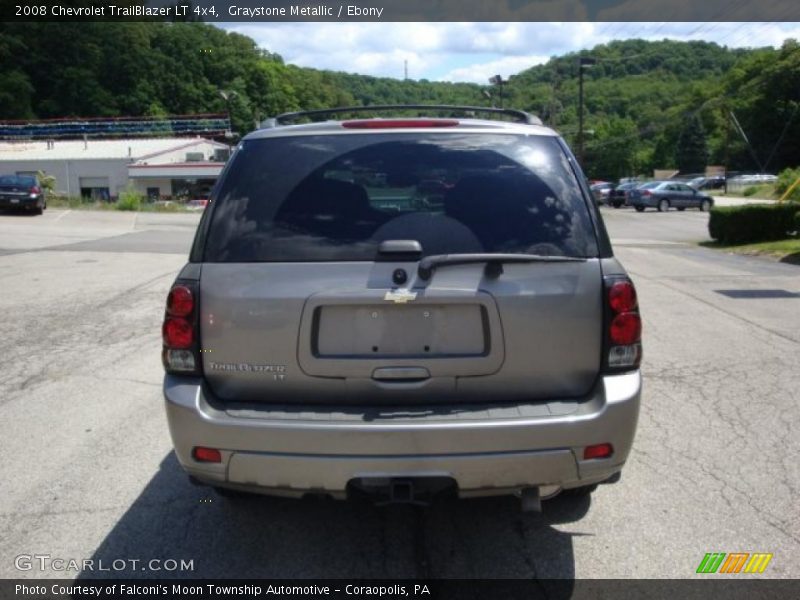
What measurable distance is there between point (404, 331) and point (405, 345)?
6 centimetres

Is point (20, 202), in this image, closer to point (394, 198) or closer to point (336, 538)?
point (336, 538)

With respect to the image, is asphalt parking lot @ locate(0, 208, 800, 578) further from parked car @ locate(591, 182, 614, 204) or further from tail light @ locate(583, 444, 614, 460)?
parked car @ locate(591, 182, 614, 204)

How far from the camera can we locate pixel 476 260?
3.17m

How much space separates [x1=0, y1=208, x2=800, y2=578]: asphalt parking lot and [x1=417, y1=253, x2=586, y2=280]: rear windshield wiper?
136cm

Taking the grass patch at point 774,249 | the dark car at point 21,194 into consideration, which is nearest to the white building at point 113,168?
the dark car at point 21,194

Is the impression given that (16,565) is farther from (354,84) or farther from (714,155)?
(714,155)

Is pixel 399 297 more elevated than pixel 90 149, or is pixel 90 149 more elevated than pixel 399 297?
pixel 90 149

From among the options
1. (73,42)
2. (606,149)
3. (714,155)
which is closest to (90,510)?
(73,42)

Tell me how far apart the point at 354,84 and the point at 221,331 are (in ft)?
206

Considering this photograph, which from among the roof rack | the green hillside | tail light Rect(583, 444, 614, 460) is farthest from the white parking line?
the green hillside

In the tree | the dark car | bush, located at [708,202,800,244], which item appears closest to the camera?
bush, located at [708,202,800,244]

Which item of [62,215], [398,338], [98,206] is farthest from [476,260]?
[98,206]

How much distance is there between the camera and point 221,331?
Answer: 3.25m

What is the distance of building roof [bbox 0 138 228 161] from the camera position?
61906mm
